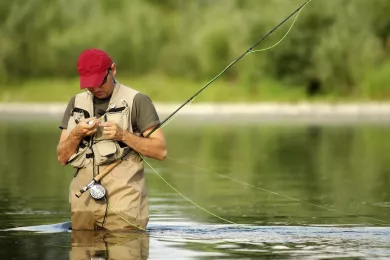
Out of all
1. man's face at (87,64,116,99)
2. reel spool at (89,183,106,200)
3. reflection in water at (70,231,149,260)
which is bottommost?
reflection in water at (70,231,149,260)

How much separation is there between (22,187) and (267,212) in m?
4.37

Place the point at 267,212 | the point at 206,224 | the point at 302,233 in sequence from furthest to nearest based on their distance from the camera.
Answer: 1. the point at 267,212
2. the point at 206,224
3. the point at 302,233

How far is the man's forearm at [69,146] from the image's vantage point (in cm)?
946

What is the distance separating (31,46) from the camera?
59344mm

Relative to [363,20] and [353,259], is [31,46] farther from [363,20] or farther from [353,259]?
[353,259]

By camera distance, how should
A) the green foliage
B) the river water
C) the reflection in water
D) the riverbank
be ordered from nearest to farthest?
the reflection in water, the river water, the riverbank, the green foliage

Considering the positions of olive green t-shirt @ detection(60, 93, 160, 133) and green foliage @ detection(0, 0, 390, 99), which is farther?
green foliage @ detection(0, 0, 390, 99)

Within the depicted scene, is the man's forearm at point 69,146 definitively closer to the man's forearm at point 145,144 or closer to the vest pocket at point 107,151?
the vest pocket at point 107,151

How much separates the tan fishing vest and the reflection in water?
601 mm

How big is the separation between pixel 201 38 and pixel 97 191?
4679 cm

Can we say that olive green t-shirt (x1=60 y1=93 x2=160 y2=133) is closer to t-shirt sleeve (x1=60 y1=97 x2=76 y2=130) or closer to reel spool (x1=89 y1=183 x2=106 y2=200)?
t-shirt sleeve (x1=60 y1=97 x2=76 y2=130)

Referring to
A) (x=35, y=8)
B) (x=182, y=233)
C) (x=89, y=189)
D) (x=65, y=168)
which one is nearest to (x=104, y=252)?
(x=89, y=189)

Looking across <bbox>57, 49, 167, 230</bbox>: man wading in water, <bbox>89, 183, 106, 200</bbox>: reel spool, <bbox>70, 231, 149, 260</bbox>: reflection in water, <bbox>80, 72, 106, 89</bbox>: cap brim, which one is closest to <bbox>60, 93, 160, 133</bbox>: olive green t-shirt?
<bbox>57, 49, 167, 230</bbox>: man wading in water

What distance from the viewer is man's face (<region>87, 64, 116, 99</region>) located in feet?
31.3
